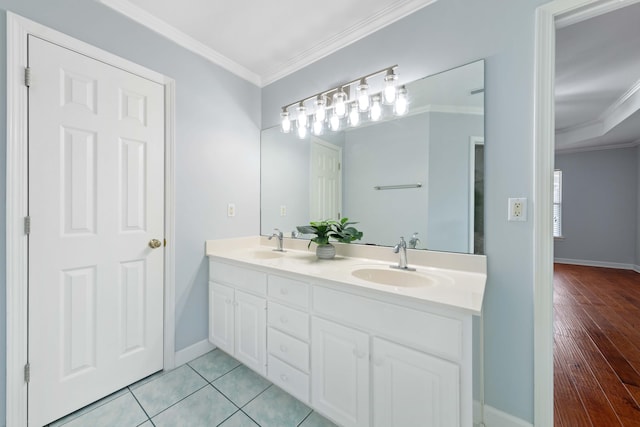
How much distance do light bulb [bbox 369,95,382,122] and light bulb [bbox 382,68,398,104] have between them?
0.08 metres

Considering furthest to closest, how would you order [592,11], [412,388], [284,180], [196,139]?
[284,180] < [196,139] < [592,11] < [412,388]

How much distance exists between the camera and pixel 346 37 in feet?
5.91

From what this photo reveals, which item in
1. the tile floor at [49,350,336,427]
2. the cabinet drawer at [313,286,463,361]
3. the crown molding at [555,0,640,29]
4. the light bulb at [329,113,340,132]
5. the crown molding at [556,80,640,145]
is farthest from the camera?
the crown molding at [556,80,640,145]

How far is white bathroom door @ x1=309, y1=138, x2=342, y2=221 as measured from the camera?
196cm

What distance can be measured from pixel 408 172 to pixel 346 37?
41.2 inches

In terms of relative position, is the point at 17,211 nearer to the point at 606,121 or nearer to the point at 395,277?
the point at 395,277

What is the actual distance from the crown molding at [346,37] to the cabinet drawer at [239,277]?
1636 mm

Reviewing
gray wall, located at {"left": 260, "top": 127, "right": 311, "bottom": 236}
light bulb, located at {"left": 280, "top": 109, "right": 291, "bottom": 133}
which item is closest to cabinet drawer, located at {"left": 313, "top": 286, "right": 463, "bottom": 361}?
gray wall, located at {"left": 260, "top": 127, "right": 311, "bottom": 236}

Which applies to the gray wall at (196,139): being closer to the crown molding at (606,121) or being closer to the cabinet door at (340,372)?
the cabinet door at (340,372)

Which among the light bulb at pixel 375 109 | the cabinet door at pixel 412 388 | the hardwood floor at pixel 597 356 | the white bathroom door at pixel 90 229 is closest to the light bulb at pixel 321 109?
the light bulb at pixel 375 109

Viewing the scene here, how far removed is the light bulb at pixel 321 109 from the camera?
74.7 inches

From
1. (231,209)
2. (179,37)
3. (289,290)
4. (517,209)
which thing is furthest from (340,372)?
(179,37)

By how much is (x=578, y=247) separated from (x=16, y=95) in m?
7.90

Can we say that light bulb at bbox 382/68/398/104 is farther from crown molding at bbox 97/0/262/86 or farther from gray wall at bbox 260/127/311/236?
crown molding at bbox 97/0/262/86
